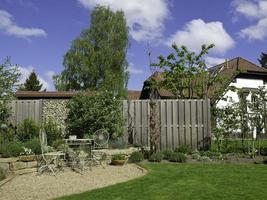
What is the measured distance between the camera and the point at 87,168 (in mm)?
9750

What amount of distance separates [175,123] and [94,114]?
3.03m

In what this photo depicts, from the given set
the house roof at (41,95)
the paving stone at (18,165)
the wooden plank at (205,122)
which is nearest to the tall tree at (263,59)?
the house roof at (41,95)

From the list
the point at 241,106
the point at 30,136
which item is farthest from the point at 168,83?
the point at 30,136

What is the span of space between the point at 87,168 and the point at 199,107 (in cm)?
583

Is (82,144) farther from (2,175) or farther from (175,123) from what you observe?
(175,123)

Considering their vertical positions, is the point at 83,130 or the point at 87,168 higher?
the point at 83,130

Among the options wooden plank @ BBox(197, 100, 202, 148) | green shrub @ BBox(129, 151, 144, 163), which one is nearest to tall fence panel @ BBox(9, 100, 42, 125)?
green shrub @ BBox(129, 151, 144, 163)

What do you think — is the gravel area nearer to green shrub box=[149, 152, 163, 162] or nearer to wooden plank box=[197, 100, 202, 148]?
green shrub box=[149, 152, 163, 162]

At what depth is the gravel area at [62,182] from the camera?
680cm

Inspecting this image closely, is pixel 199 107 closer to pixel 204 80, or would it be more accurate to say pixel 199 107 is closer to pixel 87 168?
pixel 204 80

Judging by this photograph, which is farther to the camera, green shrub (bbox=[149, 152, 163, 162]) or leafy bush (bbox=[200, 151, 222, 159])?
leafy bush (bbox=[200, 151, 222, 159])

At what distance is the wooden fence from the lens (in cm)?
1378

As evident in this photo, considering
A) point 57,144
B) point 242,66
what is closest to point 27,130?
point 57,144

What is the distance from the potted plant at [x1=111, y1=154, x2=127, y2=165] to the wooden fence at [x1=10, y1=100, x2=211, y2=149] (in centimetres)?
323
